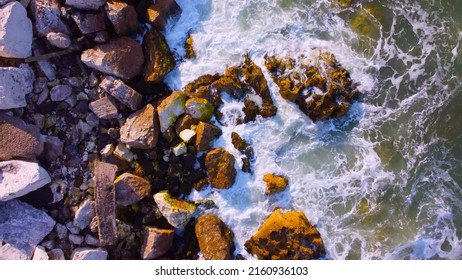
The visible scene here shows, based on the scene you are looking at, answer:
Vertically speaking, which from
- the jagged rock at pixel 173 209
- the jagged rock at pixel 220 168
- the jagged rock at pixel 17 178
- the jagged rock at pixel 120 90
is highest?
the jagged rock at pixel 120 90

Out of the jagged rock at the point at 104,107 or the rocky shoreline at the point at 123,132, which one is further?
the jagged rock at the point at 104,107

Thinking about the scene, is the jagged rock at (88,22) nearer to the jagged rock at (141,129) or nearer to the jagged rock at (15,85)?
the jagged rock at (15,85)

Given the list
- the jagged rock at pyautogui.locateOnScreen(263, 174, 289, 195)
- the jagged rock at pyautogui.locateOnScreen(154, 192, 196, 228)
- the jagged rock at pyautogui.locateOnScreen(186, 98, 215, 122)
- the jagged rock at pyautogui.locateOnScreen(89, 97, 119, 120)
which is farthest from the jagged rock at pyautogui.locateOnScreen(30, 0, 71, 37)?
the jagged rock at pyautogui.locateOnScreen(263, 174, 289, 195)

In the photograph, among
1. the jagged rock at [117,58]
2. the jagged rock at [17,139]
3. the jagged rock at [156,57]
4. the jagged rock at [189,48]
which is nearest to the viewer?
the jagged rock at [17,139]

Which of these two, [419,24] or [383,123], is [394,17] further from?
[383,123]

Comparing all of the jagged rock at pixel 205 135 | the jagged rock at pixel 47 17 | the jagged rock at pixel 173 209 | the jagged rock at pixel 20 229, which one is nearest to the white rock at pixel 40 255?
the jagged rock at pixel 20 229
